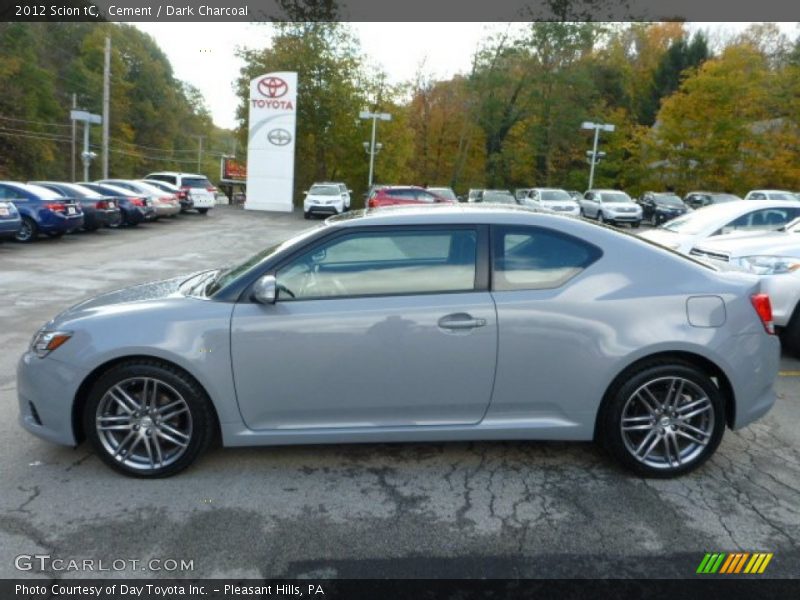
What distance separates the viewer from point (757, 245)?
22.8 feet

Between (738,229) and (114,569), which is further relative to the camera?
(738,229)

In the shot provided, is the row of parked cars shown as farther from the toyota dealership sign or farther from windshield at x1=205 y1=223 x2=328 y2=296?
windshield at x1=205 y1=223 x2=328 y2=296

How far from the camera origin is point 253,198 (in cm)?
3609

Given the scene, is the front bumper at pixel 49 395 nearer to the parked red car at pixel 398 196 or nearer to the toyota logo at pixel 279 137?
the parked red car at pixel 398 196

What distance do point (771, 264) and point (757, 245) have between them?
1.34ft

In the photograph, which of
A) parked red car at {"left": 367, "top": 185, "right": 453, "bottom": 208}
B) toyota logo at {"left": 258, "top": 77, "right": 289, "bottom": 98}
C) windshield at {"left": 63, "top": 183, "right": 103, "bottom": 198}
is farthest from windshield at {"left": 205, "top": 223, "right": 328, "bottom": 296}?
toyota logo at {"left": 258, "top": 77, "right": 289, "bottom": 98}

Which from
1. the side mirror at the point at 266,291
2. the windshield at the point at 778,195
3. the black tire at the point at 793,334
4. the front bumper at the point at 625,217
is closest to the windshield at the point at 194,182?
the front bumper at the point at 625,217

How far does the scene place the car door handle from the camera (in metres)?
3.61

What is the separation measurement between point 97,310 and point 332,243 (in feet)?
4.74

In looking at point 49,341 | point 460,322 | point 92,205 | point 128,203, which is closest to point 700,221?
point 460,322

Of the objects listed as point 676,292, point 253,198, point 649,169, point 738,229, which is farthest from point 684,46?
point 676,292

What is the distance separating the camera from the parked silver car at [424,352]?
3.61 m

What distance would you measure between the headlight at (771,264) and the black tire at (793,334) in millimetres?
398

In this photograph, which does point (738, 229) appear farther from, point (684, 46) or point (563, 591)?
point (684, 46)
